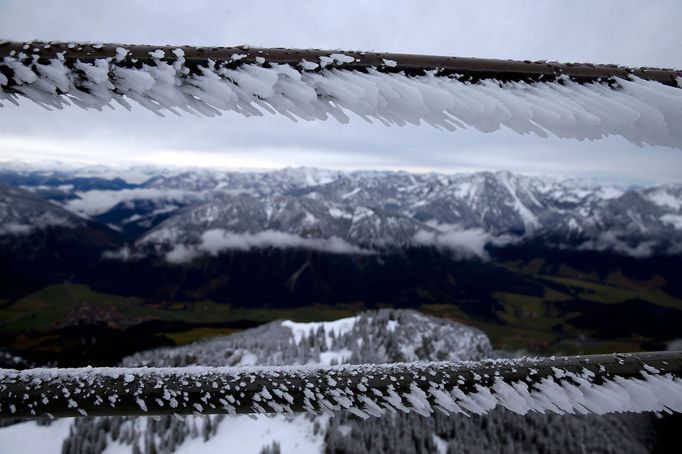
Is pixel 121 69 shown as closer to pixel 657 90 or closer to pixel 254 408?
pixel 254 408

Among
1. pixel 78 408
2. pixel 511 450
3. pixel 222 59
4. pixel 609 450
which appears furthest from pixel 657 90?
pixel 609 450

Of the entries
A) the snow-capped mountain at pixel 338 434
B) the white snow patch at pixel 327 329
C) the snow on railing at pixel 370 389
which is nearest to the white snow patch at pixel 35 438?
the snow-capped mountain at pixel 338 434

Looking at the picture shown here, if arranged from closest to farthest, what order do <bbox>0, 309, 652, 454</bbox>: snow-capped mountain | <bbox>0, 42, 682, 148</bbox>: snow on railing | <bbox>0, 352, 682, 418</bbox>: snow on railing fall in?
1. <bbox>0, 42, 682, 148</bbox>: snow on railing
2. <bbox>0, 352, 682, 418</bbox>: snow on railing
3. <bbox>0, 309, 652, 454</bbox>: snow-capped mountain

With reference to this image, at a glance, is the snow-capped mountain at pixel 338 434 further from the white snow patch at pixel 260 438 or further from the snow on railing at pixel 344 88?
the snow on railing at pixel 344 88

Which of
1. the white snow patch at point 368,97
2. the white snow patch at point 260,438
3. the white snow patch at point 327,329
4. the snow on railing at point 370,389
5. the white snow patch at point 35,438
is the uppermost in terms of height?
the white snow patch at point 368,97

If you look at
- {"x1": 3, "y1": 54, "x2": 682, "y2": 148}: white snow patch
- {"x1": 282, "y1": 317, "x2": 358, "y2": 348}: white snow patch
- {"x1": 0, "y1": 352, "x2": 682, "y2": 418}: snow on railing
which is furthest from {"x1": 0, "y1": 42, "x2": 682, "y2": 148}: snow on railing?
{"x1": 282, "y1": 317, "x2": 358, "y2": 348}: white snow patch

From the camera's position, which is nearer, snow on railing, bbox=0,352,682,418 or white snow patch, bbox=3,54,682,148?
white snow patch, bbox=3,54,682,148

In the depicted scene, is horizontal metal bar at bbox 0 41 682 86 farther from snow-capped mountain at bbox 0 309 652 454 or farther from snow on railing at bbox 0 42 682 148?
snow-capped mountain at bbox 0 309 652 454

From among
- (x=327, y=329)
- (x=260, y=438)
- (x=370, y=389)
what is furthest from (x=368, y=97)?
(x=327, y=329)
